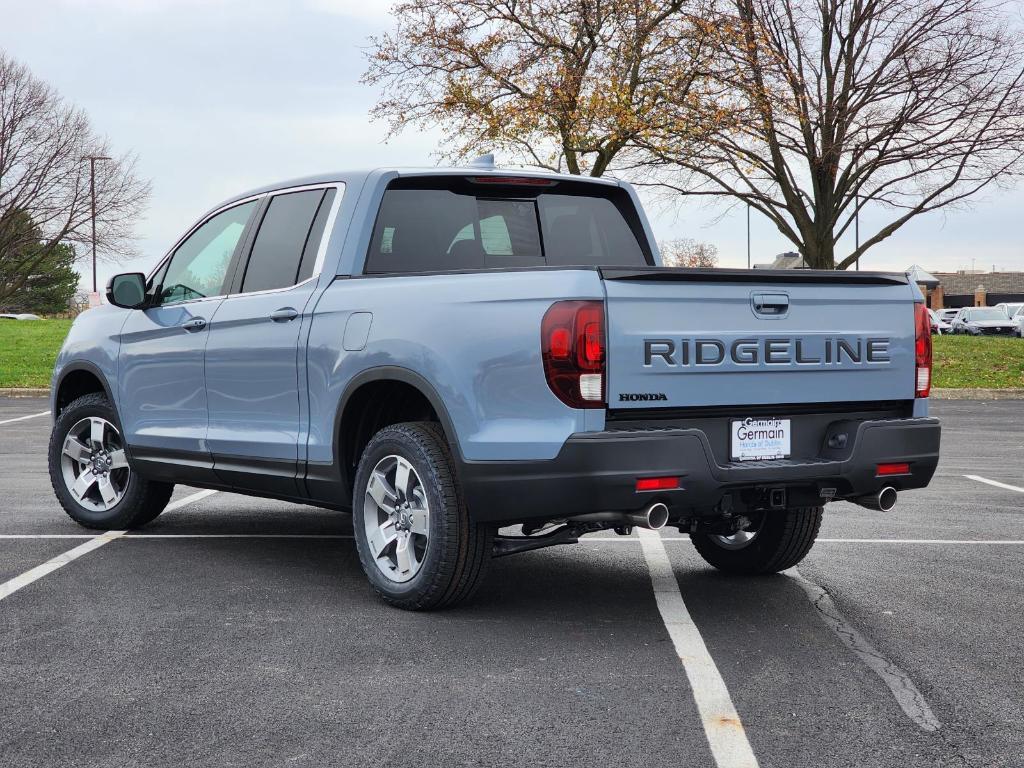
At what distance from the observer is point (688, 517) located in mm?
5445

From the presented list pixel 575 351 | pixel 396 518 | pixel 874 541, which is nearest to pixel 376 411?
pixel 396 518

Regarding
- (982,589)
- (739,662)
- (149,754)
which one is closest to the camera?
(149,754)

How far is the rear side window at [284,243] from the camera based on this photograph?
6559 mm

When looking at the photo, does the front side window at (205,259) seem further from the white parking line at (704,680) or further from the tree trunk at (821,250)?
the tree trunk at (821,250)

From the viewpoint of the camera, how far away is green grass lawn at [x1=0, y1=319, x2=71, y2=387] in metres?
24.6

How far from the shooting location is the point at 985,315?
62406 millimetres

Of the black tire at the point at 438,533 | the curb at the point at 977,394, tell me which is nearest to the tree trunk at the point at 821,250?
the curb at the point at 977,394

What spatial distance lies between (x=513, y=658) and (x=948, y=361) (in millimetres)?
24309

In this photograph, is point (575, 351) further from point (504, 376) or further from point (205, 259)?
point (205, 259)

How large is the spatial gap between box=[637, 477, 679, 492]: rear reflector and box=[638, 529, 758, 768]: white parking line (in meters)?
0.65

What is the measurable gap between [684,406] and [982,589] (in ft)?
7.13

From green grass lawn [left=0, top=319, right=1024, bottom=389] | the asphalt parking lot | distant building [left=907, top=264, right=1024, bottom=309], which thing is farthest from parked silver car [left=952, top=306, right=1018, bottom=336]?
the asphalt parking lot

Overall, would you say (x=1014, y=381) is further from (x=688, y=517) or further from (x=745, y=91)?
(x=688, y=517)

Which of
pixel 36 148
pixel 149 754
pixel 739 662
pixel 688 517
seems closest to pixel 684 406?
pixel 688 517
